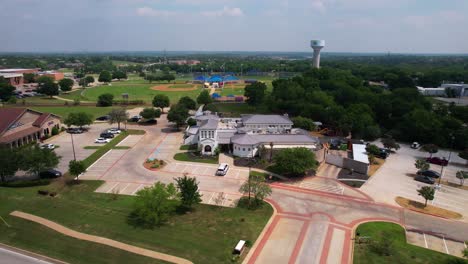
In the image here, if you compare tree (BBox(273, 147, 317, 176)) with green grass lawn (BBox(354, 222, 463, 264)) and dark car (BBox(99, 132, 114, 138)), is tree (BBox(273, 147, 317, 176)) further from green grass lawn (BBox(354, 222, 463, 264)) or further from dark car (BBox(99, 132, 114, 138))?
dark car (BBox(99, 132, 114, 138))

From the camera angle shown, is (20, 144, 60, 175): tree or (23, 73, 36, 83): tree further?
(23, 73, 36, 83): tree

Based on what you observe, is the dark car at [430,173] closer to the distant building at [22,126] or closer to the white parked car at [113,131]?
the white parked car at [113,131]

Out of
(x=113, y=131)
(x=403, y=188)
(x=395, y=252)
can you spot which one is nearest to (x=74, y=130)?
(x=113, y=131)

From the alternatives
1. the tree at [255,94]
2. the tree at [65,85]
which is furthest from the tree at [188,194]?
the tree at [65,85]

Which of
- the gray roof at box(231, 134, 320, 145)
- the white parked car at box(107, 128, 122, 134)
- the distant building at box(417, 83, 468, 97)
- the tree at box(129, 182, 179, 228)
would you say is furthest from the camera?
the distant building at box(417, 83, 468, 97)

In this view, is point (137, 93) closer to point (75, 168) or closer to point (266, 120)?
point (266, 120)

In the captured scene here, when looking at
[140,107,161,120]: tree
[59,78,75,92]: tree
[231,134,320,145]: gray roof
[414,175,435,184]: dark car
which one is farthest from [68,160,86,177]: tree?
[59,78,75,92]: tree
